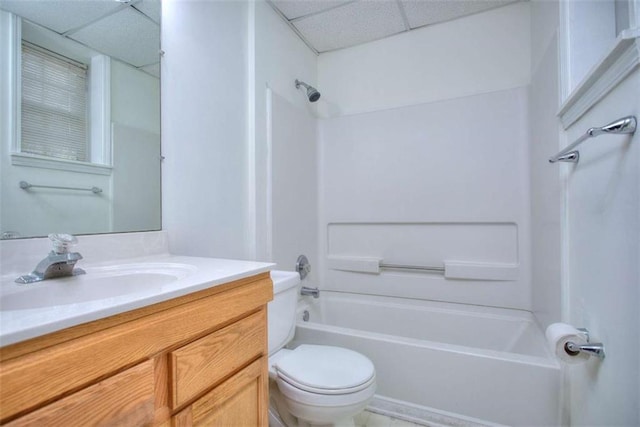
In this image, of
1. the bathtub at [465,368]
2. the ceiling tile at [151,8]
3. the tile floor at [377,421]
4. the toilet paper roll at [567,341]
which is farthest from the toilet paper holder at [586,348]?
the ceiling tile at [151,8]

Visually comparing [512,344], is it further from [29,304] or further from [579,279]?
[29,304]

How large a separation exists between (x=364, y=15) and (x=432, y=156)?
1035mm

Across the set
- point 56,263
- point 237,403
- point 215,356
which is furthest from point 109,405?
point 56,263

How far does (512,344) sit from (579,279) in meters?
0.83

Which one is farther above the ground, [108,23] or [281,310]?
[108,23]

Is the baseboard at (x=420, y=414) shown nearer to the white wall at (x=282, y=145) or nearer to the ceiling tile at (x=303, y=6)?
the white wall at (x=282, y=145)

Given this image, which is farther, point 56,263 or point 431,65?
point 431,65

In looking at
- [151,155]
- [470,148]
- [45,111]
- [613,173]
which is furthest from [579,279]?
[45,111]

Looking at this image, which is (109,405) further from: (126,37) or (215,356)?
(126,37)

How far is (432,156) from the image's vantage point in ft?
6.59

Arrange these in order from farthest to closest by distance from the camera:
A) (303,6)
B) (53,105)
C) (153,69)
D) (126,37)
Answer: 1. (303,6)
2. (153,69)
3. (126,37)
4. (53,105)

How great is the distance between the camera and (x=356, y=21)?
1951mm

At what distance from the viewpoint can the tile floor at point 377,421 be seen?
137 centimetres

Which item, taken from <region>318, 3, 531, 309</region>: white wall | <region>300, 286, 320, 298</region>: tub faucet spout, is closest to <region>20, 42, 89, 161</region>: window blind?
<region>300, 286, 320, 298</region>: tub faucet spout
